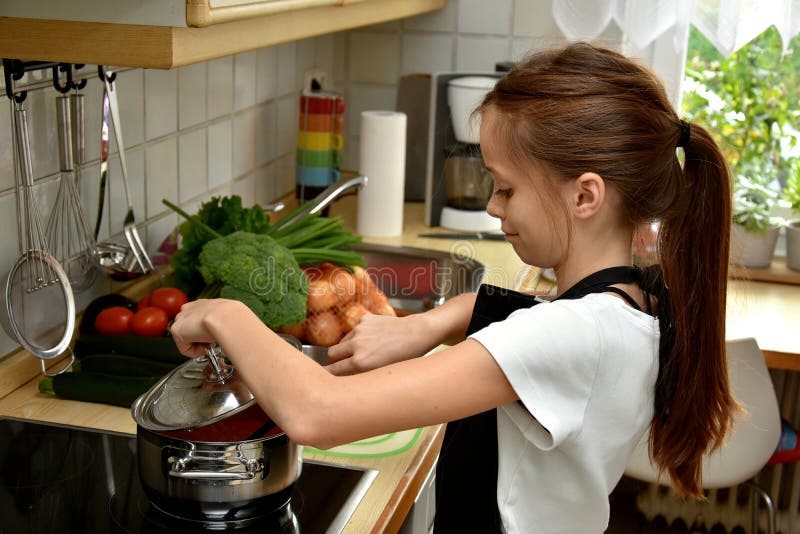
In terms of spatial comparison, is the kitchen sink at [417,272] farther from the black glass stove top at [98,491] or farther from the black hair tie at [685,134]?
the black hair tie at [685,134]

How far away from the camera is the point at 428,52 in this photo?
2.63 metres

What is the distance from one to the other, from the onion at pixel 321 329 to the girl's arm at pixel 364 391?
0.65m

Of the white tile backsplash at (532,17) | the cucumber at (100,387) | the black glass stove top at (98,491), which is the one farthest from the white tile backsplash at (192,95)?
the white tile backsplash at (532,17)

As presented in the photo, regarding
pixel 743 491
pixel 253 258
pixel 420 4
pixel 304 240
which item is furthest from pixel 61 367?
pixel 743 491

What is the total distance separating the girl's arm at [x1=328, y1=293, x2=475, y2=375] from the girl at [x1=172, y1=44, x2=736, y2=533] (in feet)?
0.05

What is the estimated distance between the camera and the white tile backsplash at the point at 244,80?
2.08 meters

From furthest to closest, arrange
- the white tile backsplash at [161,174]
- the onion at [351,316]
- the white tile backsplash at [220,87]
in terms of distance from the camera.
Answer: the white tile backsplash at [220,87]
the white tile backsplash at [161,174]
the onion at [351,316]

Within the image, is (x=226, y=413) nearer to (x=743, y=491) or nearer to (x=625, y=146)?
(x=625, y=146)

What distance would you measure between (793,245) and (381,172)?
0.98 m

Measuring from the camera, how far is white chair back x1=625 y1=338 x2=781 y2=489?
185cm

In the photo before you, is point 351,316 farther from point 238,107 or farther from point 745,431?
point 745,431

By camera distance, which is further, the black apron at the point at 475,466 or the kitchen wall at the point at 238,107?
the kitchen wall at the point at 238,107

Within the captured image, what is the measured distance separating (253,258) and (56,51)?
0.48 metres

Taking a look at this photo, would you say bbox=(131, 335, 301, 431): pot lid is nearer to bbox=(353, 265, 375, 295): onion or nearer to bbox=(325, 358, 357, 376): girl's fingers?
bbox=(325, 358, 357, 376): girl's fingers
